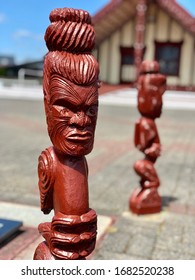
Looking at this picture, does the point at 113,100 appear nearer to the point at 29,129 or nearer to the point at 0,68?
the point at 29,129

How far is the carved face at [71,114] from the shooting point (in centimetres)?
151

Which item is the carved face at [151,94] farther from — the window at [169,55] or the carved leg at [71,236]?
the window at [169,55]

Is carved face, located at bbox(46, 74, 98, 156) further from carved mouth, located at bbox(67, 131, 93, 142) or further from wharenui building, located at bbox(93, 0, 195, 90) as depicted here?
wharenui building, located at bbox(93, 0, 195, 90)

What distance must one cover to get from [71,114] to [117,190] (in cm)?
333

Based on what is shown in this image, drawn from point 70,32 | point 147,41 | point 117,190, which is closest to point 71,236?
point 70,32

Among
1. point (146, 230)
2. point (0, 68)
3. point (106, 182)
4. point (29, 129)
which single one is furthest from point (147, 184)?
point (0, 68)

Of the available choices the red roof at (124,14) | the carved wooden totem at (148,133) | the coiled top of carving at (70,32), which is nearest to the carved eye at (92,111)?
the coiled top of carving at (70,32)

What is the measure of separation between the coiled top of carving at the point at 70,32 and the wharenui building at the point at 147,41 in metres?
17.1

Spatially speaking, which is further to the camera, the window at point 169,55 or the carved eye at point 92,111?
the window at point 169,55

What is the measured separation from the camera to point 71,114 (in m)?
1.55

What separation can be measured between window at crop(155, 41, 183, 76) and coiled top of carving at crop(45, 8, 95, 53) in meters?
18.9

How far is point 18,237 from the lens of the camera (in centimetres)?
322

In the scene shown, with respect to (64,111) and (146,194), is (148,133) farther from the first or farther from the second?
(64,111)

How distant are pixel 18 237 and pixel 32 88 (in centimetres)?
1837
